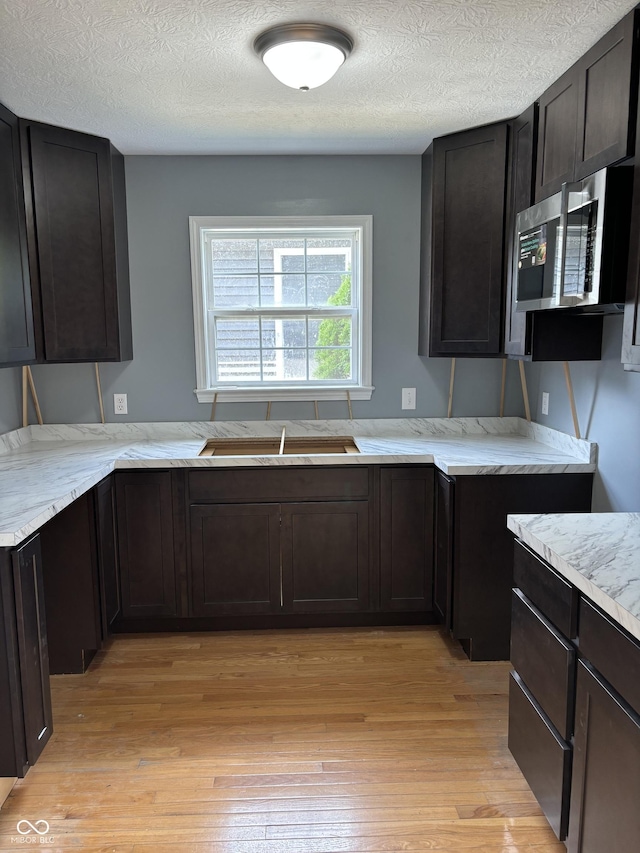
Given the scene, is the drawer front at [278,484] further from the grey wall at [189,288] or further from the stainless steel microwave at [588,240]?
the stainless steel microwave at [588,240]

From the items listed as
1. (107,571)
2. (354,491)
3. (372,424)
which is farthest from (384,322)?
(107,571)

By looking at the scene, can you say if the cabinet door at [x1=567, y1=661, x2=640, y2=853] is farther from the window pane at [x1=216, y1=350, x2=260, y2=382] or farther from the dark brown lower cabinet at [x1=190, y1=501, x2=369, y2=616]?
the window pane at [x1=216, y1=350, x2=260, y2=382]

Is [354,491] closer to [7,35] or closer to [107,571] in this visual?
[107,571]

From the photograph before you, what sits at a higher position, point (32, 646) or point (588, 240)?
point (588, 240)

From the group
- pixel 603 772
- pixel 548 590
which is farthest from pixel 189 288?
pixel 603 772

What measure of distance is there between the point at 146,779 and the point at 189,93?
254cm

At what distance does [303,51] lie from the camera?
1.99m

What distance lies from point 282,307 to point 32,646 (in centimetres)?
215

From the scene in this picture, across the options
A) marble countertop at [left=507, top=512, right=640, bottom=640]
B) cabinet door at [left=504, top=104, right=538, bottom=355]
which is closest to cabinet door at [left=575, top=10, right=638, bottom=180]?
cabinet door at [left=504, top=104, right=538, bottom=355]

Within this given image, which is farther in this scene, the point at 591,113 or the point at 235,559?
the point at 235,559

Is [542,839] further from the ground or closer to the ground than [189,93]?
closer to the ground

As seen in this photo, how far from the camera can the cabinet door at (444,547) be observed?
2771mm

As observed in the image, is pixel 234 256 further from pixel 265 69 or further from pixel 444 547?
pixel 444 547

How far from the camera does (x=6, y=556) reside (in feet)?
6.07
